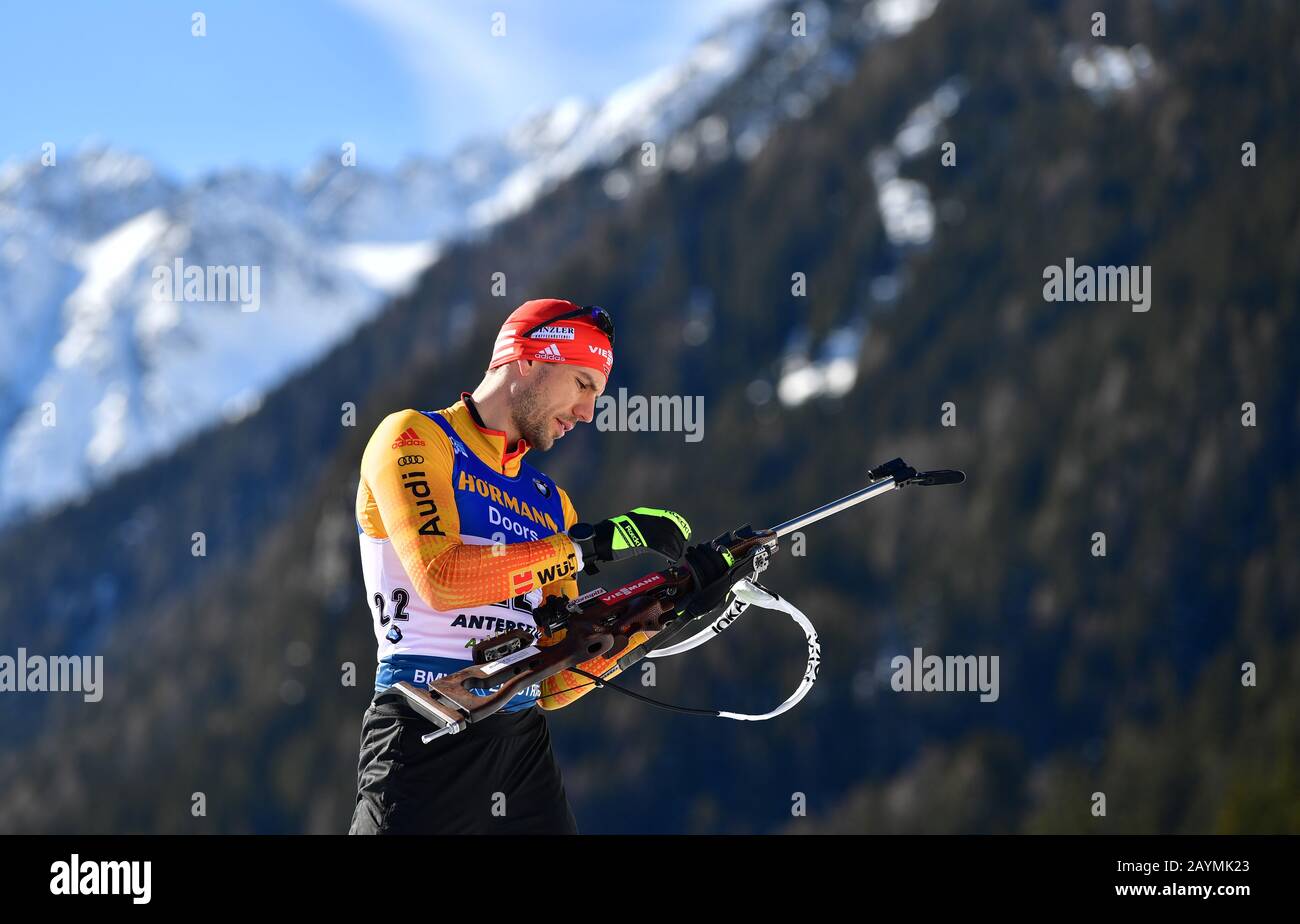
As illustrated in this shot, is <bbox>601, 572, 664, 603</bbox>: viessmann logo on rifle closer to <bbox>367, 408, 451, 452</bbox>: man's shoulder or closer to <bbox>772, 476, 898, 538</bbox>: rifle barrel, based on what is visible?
<bbox>772, 476, 898, 538</bbox>: rifle barrel

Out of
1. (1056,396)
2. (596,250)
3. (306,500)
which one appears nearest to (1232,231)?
(1056,396)

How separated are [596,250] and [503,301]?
397 inches

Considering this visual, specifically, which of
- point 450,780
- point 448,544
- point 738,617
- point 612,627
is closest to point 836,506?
point 738,617

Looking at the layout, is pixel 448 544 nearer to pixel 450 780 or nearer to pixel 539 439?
pixel 539 439

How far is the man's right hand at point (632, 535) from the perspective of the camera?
15.8 ft

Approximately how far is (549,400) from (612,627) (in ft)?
2.37

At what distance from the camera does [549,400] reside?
5.08 m

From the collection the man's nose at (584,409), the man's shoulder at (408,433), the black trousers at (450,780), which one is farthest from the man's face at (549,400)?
the black trousers at (450,780)

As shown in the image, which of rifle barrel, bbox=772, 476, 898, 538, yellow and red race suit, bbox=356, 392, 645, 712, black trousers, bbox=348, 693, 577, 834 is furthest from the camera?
rifle barrel, bbox=772, 476, 898, 538

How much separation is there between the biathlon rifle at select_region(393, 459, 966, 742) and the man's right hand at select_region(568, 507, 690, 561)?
0.31ft

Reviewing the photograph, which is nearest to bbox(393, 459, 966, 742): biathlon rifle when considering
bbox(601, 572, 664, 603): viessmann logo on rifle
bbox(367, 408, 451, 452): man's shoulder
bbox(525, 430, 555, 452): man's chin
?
bbox(601, 572, 664, 603): viessmann logo on rifle

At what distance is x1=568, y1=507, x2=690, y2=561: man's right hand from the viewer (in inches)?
190
